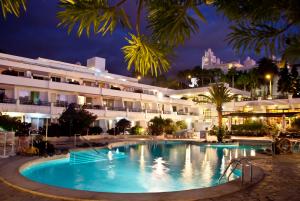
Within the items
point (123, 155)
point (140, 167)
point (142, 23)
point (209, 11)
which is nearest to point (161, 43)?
point (142, 23)

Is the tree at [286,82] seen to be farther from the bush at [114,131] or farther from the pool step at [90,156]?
the pool step at [90,156]

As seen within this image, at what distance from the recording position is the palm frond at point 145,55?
8.79ft

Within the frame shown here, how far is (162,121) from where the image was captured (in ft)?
120

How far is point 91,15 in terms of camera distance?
7.91ft

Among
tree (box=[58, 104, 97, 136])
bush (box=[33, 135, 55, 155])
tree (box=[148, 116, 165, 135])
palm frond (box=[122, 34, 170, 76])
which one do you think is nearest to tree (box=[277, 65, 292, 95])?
tree (box=[148, 116, 165, 135])

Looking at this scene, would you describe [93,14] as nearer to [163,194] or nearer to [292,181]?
[163,194]

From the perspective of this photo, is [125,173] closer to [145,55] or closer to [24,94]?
[145,55]

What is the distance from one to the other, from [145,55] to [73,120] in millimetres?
22917

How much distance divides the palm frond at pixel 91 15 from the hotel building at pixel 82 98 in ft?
89.8

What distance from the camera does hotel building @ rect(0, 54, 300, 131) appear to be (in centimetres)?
3025

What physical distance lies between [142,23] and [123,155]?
1690cm

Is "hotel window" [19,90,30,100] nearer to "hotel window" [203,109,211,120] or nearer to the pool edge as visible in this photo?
the pool edge

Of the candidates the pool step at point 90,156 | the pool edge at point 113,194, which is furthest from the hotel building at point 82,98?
the pool edge at point 113,194

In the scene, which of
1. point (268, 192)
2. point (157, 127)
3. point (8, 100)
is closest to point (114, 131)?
point (157, 127)
